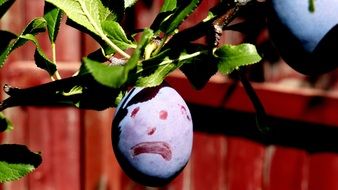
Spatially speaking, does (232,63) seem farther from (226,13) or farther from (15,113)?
(15,113)

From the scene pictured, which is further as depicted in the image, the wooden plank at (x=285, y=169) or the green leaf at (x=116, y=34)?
the wooden plank at (x=285, y=169)

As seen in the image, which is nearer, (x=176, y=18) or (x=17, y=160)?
(x=176, y=18)

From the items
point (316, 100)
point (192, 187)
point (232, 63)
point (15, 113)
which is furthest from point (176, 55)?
point (15, 113)

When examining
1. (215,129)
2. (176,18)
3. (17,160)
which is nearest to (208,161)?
(215,129)

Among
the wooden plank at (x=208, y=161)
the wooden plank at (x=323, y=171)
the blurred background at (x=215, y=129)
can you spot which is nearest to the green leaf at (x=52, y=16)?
the blurred background at (x=215, y=129)

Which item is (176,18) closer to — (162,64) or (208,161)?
(162,64)

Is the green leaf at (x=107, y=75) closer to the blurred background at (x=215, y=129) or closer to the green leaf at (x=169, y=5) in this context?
the green leaf at (x=169, y=5)
